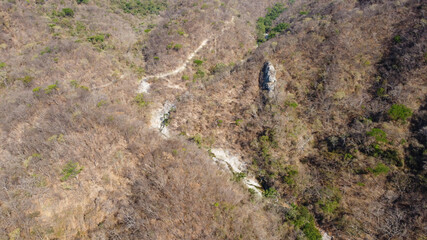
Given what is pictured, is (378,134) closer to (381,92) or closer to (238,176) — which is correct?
(381,92)

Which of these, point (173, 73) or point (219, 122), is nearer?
point (219, 122)

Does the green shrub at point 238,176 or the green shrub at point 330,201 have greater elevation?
the green shrub at point 238,176

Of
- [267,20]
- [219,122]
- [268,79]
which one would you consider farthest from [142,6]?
[219,122]

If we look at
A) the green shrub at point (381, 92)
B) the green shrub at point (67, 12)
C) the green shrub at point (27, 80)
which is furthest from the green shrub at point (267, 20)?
the green shrub at point (27, 80)

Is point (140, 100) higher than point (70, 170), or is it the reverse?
point (70, 170)

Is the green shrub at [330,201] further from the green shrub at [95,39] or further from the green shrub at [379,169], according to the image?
the green shrub at [95,39]

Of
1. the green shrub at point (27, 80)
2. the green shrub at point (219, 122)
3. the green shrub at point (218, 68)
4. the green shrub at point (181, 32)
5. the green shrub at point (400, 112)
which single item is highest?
the green shrub at point (27, 80)

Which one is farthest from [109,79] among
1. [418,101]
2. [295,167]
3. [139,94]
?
[418,101]
